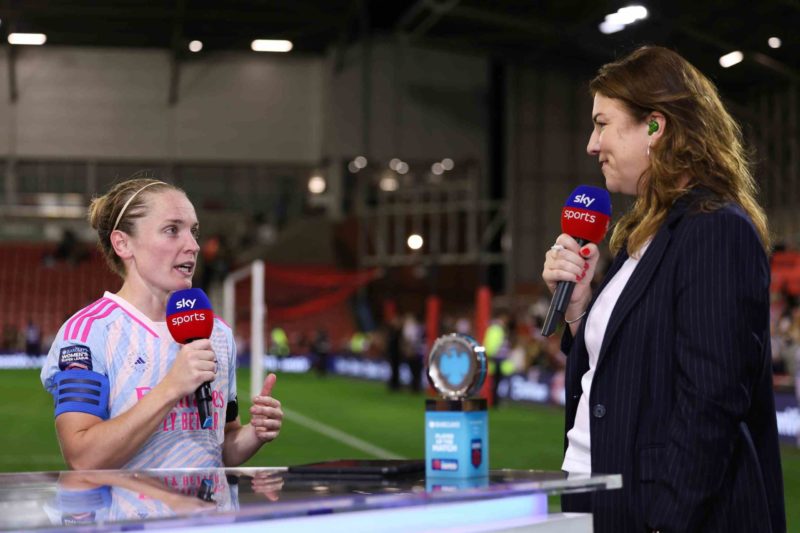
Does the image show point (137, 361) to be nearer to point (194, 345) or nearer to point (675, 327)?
point (194, 345)

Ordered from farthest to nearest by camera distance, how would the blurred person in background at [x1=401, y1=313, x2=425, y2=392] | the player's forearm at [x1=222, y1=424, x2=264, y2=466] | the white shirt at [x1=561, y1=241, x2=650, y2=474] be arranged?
the blurred person in background at [x1=401, y1=313, x2=425, y2=392] → the player's forearm at [x1=222, y1=424, x2=264, y2=466] → the white shirt at [x1=561, y1=241, x2=650, y2=474]

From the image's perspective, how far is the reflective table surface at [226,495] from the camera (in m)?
1.98

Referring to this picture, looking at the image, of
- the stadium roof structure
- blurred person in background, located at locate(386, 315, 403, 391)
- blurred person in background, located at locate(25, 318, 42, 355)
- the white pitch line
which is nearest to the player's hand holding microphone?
the white pitch line

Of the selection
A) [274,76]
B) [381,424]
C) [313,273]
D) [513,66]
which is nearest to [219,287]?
[313,273]

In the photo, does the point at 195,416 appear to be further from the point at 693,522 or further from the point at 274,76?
the point at 274,76

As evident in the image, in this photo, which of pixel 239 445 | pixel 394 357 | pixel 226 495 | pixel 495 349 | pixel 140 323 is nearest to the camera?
pixel 226 495

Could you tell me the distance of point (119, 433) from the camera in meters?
2.91

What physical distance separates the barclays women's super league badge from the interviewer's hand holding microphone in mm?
473

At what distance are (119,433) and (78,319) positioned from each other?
0.37 metres

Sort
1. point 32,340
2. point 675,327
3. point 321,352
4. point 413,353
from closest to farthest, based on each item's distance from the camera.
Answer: point 675,327 < point 413,353 < point 321,352 < point 32,340

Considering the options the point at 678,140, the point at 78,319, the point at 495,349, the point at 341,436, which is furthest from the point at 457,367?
the point at 495,349

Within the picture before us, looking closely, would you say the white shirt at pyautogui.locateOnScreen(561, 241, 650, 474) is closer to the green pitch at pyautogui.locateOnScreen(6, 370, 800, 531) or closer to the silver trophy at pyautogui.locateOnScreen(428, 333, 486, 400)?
the silver trophy at pyautogui.locateOnScreen(428, 333, 486, 400)

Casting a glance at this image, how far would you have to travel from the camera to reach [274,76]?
41031 mm

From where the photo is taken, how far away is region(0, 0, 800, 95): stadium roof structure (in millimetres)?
29328
